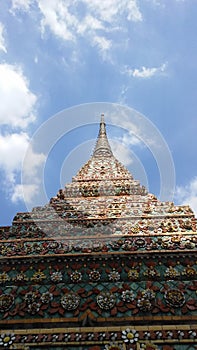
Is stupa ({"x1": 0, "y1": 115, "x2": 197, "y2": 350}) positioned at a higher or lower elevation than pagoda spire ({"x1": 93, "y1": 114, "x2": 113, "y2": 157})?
lower

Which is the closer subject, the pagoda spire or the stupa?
the stupa

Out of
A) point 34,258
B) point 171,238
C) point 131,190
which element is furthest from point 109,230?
point 131,190

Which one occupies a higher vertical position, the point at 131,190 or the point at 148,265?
the point at 131,190

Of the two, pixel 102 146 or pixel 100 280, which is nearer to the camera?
pixel 100 280

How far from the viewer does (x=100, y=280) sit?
5.71 meters

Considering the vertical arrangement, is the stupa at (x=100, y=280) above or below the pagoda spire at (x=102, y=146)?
below

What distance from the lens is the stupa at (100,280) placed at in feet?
15.3

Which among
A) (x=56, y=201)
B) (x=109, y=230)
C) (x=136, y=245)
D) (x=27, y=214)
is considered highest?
(x=56, y=201)

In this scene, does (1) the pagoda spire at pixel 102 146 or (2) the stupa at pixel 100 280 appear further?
(1) the pagoda spire at pixel 102 146

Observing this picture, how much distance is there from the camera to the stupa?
4.65 metres

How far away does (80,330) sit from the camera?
15.6ft

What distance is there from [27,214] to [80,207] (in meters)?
1.58

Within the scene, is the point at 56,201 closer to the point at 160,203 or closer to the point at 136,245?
the point at 160,203

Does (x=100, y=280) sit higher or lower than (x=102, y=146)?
lower
